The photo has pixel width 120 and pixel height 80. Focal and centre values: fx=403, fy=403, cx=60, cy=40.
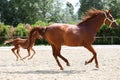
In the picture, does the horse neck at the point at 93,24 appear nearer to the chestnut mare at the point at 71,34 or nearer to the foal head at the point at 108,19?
the chestnut mare at the point at 71,34

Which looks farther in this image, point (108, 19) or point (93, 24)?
point (108, 19)

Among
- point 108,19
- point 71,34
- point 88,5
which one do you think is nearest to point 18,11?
point 88,5

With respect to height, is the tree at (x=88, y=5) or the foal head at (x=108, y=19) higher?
the foal head at (x=108, y=19)

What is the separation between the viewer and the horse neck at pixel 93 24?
46.9 ft

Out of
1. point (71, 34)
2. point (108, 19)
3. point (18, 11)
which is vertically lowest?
point (18, 11)

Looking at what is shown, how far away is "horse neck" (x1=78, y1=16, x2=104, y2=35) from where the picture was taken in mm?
14298

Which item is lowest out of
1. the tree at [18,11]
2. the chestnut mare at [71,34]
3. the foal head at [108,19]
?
the tree at [18,11]

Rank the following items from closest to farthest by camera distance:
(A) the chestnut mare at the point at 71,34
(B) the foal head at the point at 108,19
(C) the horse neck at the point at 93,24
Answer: (A) the chestnut mare at the point at 71,34
(C) the horse neck at the point at 93,24
(B) the foal head at the point at 108,19

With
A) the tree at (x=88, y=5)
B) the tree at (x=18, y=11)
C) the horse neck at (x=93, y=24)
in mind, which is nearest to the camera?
the horse neck at (x=93, y=24)

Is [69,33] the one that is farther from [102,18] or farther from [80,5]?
[80,5]

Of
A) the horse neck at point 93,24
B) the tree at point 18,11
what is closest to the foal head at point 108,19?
the horse neck at point 93,24

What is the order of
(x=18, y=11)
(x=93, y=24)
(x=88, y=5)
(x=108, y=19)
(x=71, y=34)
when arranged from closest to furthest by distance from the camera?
1. (x=71, y=34)
2. (x=93, y=24)
3. (x=108, y=19)
4. (x=18, y=11)
5. (x=88, y=5)

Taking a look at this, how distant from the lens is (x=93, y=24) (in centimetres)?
1444

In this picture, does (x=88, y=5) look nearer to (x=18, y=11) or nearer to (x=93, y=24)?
(x=18, y=11)
